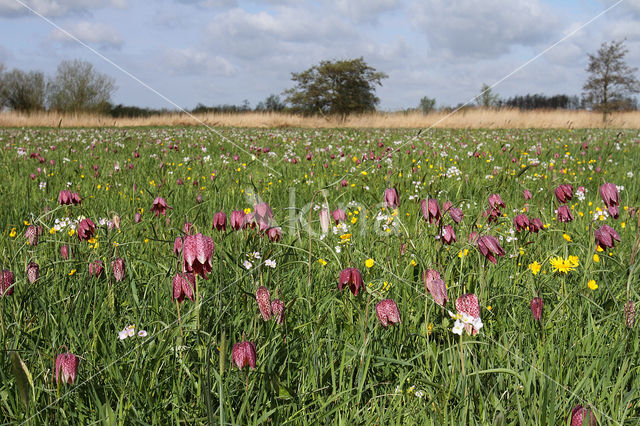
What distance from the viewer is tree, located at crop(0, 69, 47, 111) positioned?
Result: 41.1 metres

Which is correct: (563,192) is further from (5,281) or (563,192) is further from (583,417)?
(5,281)

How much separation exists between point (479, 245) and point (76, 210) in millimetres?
3424

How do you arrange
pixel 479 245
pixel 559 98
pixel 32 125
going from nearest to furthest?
pixel 479 245 < pixel 32 125 < pixel 559 98

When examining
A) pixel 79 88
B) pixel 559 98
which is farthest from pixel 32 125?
pixel 559 98

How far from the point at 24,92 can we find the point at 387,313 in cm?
4926

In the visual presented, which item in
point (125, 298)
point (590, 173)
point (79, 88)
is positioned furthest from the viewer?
point (79, 88)

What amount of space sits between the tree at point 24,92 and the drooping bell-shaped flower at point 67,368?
153 feet

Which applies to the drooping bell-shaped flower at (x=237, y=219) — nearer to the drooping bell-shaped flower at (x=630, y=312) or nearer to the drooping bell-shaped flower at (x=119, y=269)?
the drooping bell-shaped flower at (x=119, y=269)

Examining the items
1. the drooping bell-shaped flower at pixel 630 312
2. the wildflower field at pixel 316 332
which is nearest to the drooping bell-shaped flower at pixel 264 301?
the wildflower field at pixel 316 332

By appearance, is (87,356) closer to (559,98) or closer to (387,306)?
(387,306)

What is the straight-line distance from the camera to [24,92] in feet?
137

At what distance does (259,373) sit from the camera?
1.67 m

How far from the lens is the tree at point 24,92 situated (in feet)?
135

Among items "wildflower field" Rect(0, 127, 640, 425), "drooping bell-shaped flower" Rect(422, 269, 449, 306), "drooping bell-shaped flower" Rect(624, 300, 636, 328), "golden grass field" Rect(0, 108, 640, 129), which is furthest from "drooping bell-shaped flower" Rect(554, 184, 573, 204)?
"golden grass field" Rect(0, 108, 640, 129)
